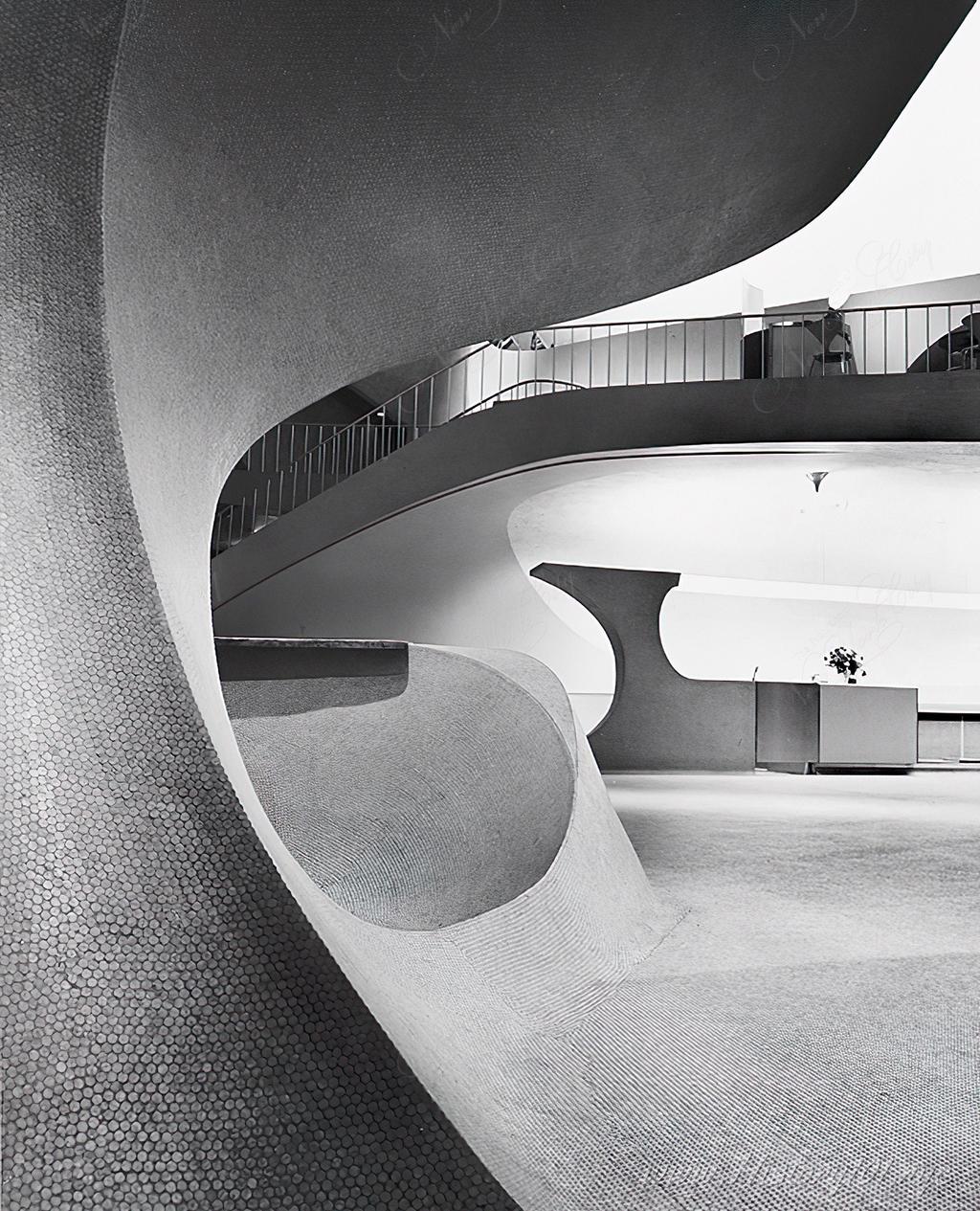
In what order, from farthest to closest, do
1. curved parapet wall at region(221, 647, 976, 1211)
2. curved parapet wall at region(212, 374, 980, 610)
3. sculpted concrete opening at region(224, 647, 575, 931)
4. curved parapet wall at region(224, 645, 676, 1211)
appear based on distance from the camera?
1. curved parapet wall at region(212, 374, 980, 610)
2. sculpted concrete opening at region(224, 647, 575, 931)
3. curved parapet wall at region(224, 645, 676, 1211)
4. curved parapet wall at region(221, 647, 976, 1211)

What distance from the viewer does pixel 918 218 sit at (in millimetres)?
11633

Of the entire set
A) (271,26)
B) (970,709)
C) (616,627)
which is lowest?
(970,709)

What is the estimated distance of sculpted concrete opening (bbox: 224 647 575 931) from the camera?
354 cm

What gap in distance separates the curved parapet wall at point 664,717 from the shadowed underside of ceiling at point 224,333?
23.7 feet

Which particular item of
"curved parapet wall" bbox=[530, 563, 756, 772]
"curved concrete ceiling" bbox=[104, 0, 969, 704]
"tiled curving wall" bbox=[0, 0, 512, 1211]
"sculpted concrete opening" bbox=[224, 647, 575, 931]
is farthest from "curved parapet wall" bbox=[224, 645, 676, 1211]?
"curved parapet wall" bbox=[530, 563, 756, 772]

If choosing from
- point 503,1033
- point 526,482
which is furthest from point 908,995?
point 526,482

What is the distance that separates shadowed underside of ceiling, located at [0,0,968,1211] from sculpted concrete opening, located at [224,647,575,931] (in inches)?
57.0

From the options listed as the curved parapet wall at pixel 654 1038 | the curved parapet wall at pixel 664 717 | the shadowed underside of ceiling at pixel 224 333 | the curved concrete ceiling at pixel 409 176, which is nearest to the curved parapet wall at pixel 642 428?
the curved parapet wall at pixel 664 717

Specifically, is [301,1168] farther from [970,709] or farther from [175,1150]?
[970,709]

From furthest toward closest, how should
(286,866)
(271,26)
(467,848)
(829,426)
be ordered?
(829,426) → (467,848) → (271,26) → (286,866)

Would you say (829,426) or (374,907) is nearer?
(374,907)

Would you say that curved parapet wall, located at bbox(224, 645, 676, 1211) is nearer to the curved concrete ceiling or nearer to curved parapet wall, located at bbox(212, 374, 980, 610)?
the curved concrete ceiling

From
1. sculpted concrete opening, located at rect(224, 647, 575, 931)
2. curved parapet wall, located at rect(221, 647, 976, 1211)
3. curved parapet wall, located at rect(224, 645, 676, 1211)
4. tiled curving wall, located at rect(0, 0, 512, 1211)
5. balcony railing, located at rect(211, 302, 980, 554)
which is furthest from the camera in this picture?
balcony railing, located at rect(211, 302, 980, 554)

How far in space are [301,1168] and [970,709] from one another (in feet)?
52.9
